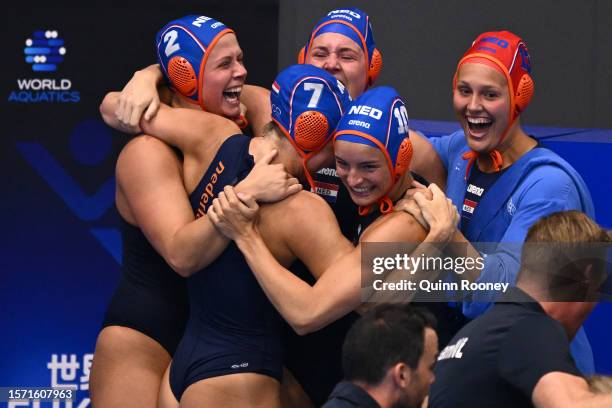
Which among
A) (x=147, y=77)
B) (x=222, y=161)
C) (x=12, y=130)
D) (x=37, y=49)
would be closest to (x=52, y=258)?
(x=12, y=130)

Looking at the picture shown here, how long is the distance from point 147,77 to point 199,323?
1040 mm

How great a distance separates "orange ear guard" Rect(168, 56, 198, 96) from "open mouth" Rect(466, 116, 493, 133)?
1068mm

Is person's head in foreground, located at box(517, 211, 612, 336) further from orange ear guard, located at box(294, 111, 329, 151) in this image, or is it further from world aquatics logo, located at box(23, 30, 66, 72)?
world aquatics logo, located at box(23, 30, 66, 72)

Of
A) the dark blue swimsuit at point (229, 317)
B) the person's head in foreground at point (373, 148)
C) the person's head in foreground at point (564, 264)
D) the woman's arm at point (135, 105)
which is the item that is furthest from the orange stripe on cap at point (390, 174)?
the woman's arm at point (135, 105)

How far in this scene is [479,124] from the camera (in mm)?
4539

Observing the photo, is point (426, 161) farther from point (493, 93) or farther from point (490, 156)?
point (493, 93)

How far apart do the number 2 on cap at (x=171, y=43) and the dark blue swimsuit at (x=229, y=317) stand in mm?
548

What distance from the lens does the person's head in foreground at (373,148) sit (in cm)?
405

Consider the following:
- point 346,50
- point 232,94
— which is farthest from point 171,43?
point 346,50

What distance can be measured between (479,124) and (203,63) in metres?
1.08

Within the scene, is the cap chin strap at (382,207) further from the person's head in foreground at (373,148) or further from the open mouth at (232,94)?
the open mouth at (232,94)

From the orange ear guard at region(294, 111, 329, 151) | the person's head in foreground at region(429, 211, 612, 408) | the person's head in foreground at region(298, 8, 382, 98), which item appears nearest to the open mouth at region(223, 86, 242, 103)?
the person's head in foreground at region(298, 8, 382, 98)

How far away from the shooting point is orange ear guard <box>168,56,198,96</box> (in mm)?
4551

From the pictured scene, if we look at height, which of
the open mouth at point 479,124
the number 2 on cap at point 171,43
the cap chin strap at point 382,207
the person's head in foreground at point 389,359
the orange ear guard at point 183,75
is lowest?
the person's head in foreground at point 389,359
